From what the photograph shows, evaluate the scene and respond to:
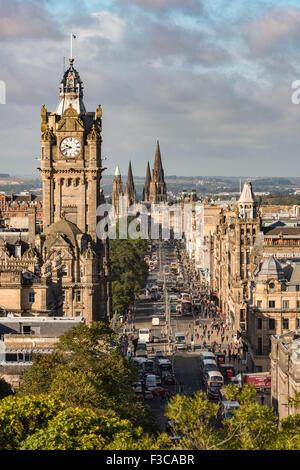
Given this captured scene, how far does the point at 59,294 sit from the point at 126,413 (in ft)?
151

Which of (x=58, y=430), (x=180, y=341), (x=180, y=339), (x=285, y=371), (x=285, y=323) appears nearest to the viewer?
(x=58, y=430)

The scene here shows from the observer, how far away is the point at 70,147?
383 feet

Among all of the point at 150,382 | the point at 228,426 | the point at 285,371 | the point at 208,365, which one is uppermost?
the point at 228,426

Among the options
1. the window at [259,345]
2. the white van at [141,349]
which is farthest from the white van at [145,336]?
the window at [259,345]

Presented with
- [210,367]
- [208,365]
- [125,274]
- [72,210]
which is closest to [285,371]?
[210,367]

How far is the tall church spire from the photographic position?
388 feet

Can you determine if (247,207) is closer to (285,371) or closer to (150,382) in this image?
(150,382)

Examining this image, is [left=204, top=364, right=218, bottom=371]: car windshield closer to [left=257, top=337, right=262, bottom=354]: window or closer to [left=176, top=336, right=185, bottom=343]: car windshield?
[left=257, top=337, right=262, bottom=354]: window

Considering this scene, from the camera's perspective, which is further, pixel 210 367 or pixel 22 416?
pixel 210 367

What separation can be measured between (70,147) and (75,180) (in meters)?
4.60

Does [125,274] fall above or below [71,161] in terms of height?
below

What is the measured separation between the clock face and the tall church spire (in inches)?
A: 164

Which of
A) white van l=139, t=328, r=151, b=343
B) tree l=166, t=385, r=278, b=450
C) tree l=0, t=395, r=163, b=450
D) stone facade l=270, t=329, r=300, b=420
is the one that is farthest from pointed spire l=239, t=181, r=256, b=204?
tree l=166, t=385, r=278, b=450

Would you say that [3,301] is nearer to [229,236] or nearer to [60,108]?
[60,108]
